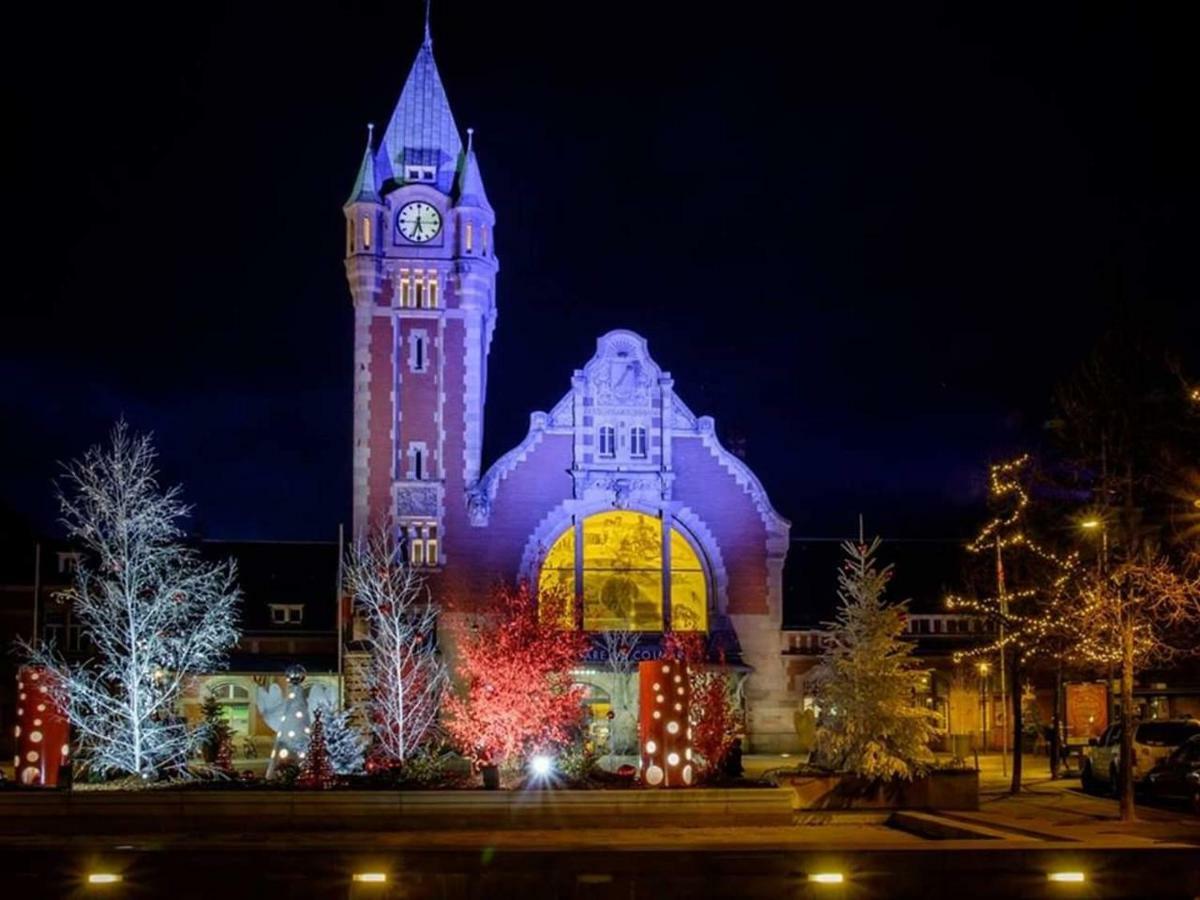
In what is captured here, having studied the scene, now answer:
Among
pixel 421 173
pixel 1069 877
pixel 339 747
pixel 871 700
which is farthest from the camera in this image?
pixel 421 173

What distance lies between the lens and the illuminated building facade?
60688mm

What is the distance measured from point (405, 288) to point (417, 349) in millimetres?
2607

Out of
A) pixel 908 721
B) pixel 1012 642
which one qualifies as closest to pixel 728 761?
pixel 908 721

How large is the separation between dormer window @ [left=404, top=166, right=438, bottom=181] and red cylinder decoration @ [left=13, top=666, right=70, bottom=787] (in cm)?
3586

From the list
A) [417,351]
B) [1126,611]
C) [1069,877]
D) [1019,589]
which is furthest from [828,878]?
[417,351]

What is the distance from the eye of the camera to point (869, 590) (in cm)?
3316

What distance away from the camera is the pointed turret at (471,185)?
6369 cm

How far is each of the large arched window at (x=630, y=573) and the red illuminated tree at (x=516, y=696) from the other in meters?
17.8

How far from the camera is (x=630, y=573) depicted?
6106 centimetres

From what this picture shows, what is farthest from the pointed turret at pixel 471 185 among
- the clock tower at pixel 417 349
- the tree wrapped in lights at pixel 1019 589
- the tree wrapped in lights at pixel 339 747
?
the tree wrapped in lights at pixel 339 747

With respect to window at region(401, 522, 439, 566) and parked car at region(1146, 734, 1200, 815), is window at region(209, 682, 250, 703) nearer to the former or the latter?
window at region(401, 522, 439, 566)

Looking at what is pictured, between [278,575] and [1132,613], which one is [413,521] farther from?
[1132,613]

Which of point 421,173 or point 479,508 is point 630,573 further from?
point 421,173

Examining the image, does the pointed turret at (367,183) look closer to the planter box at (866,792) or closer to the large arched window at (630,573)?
the large arched window at (630,573)
